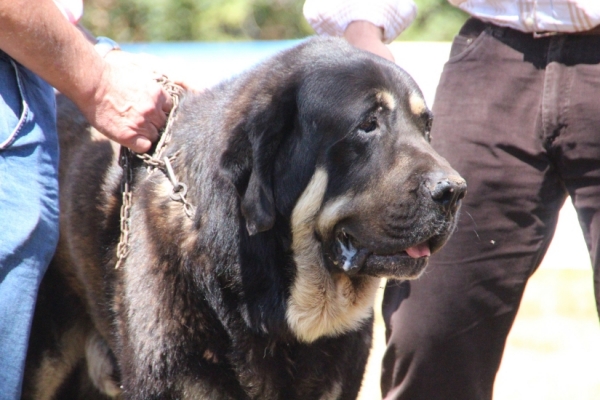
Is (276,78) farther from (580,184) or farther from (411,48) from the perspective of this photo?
(411,48)

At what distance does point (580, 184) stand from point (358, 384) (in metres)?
1.12

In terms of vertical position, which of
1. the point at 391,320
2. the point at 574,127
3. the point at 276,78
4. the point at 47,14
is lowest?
the point at 391,320

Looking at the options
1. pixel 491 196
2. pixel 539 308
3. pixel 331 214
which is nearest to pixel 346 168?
pixel 331 214

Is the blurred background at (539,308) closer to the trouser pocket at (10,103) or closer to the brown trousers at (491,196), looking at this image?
the brown trousers at (491,196)

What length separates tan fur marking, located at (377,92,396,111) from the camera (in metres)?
2.65

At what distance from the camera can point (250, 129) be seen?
2594 millimetres

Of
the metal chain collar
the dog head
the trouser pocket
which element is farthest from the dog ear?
the trouser pocket

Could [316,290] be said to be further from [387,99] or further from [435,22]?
[435,22]

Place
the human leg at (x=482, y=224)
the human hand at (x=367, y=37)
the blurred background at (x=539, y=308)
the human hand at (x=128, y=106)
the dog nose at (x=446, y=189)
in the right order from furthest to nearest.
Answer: the blurred background at (x=539, y=308) → the human hand at (x=367, y=37) → the human leg at (x=482, y=224) → the human hand at (x=128, y=106) → the dog nose at (x=446, y=189)

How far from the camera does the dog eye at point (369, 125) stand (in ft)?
8.62

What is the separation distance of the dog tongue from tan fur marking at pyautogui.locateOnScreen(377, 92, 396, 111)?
479 mm

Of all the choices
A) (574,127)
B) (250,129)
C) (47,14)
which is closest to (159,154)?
(250,129)

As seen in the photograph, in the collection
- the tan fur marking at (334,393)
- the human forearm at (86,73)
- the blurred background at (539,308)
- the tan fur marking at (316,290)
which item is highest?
the human forearm at (86,73)

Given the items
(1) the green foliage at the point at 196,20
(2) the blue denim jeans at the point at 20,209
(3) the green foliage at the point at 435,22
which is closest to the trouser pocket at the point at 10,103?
(2) the blue denim jeans at the point at 20,209
